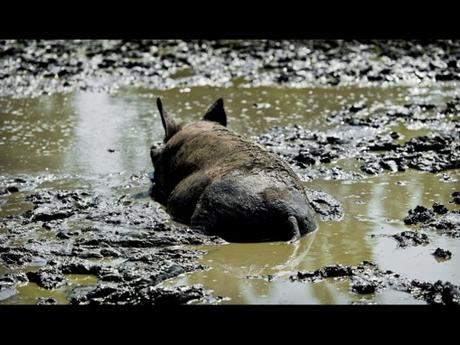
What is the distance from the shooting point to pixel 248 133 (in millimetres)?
10148

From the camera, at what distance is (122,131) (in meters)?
10.5

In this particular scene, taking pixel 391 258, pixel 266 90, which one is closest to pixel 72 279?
pixel 391 258

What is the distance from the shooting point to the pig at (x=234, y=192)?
20.1ft

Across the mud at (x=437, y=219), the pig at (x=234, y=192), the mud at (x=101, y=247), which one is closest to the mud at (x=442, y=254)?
the mud at (x=437, y=219)

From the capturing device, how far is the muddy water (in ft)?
17.6

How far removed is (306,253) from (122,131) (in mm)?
5141

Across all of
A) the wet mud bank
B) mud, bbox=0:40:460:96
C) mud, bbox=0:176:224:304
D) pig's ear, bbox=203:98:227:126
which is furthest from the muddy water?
pig's ear, bbox=203:98:227:126

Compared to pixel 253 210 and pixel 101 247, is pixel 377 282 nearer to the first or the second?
pixel 253 210

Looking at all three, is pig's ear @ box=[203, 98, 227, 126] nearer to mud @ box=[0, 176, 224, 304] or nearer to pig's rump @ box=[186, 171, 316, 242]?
mud @ box=[0, 176, 224, 304]

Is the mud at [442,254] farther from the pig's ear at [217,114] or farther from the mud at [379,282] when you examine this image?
the pig's ear at [217,114]

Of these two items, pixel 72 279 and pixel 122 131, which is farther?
pixel 122 131

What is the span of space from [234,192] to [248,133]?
156 inches

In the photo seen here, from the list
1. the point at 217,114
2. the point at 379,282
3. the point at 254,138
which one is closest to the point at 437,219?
the point at 379,282
